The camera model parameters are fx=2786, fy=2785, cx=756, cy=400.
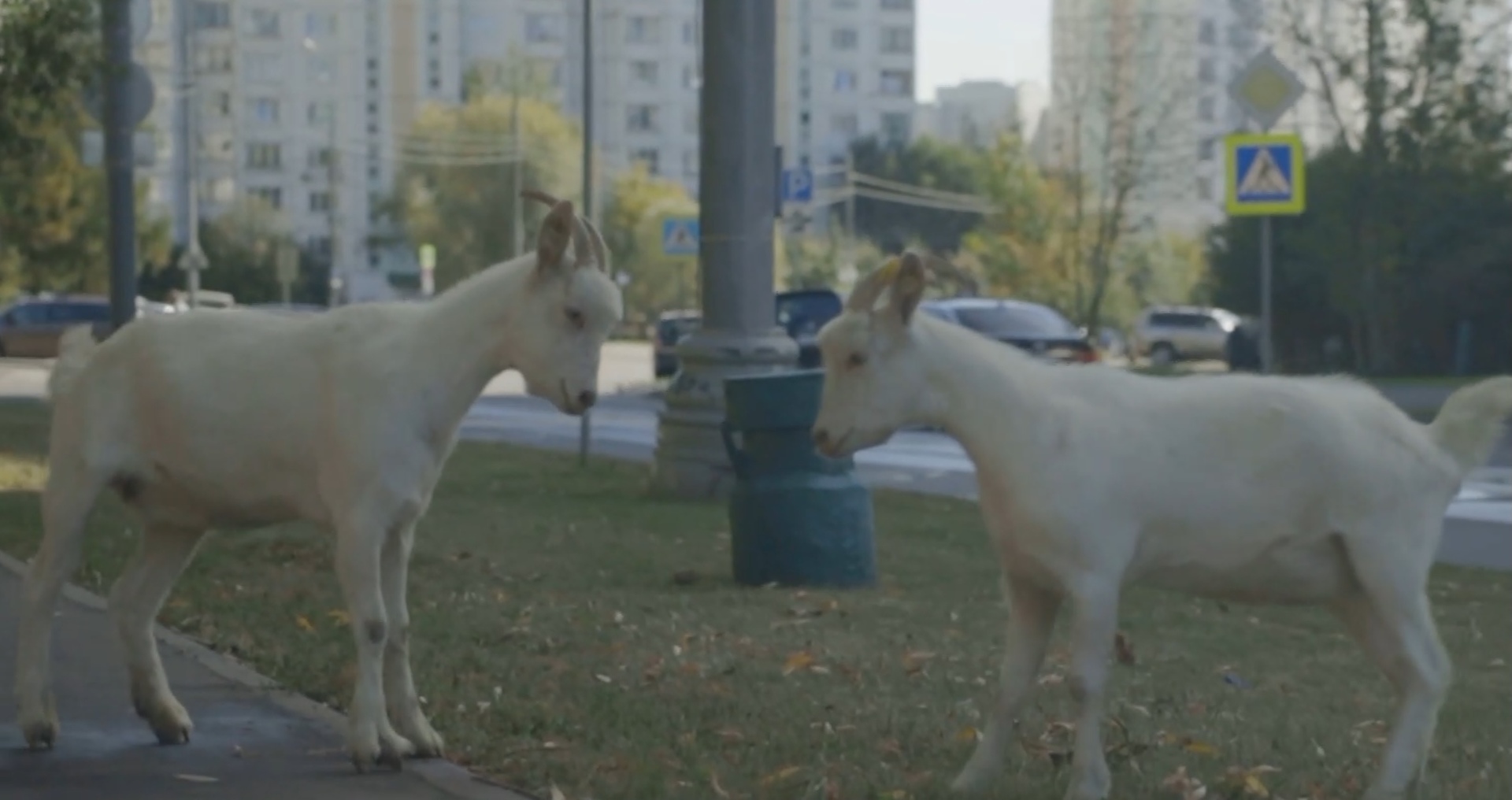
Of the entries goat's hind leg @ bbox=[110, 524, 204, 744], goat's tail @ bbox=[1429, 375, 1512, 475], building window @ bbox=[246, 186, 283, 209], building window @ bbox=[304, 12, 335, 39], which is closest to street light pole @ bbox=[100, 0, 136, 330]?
goat's hind leg @ bbox=[110, 524, 204, 744]

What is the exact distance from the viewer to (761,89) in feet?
65.0

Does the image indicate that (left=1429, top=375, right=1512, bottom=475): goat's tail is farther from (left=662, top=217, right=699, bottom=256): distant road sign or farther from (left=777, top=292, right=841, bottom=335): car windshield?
(left=777, top=292, right=841, bottom=335): car windshield

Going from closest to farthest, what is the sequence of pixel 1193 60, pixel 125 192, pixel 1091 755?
pixel 1091 755
pixel 125 192
pixel 1193 60

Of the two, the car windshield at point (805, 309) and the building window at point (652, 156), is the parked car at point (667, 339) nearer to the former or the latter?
the car windshield at point (805, 309)

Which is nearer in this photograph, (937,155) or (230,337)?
(230,337)

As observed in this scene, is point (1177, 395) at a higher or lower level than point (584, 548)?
higher

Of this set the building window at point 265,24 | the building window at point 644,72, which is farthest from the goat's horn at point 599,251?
the building window at point 644,72

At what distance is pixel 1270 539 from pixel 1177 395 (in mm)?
495

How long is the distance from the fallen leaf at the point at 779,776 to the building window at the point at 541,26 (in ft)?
315

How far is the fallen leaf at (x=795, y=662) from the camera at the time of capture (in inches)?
419

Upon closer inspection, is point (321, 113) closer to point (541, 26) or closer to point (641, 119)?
point (541, 26)

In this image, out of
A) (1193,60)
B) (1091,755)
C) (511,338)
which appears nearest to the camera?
(1091,755)

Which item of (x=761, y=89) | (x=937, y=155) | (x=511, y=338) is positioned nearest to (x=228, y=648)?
(x=511, y=338)

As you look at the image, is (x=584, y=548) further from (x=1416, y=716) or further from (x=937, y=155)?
(x=937, y=155)
